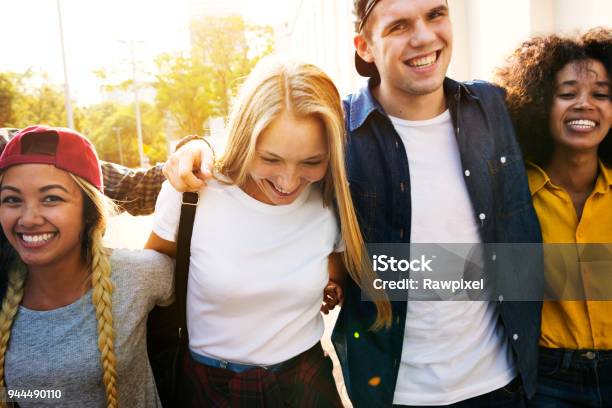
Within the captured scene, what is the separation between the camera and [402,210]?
6.03 ft

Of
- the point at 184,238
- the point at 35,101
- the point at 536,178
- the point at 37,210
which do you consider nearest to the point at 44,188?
the point at 37,210

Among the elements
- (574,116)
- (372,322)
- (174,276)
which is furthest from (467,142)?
(174,276)

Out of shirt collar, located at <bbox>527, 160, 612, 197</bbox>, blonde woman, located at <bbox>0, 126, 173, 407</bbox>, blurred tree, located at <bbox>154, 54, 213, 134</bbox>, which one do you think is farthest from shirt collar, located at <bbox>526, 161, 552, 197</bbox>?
blurred tree, located at <bbox>154, 54, 213, 134</bbox>

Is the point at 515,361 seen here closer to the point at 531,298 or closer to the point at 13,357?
the point at 531,298

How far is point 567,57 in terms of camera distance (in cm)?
192

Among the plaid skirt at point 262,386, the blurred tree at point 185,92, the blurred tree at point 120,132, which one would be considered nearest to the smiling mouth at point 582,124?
the plaid skirt at point 262,386

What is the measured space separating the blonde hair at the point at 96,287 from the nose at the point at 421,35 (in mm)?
1280

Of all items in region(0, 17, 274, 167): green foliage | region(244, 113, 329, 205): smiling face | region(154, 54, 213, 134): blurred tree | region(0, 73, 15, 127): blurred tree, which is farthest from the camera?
region(154, 54, 213, 134): blurred tree

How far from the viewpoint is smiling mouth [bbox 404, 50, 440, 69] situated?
1868mm

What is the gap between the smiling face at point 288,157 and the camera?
161 centimetres

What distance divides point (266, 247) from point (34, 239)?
739mm

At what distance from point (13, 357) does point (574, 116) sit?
212 cm

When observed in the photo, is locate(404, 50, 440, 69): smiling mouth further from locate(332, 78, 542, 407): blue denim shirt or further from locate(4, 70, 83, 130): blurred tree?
locate(4, 70, 83, 130): blurred tree

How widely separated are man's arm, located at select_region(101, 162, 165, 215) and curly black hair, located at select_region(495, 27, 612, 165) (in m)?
1.52
